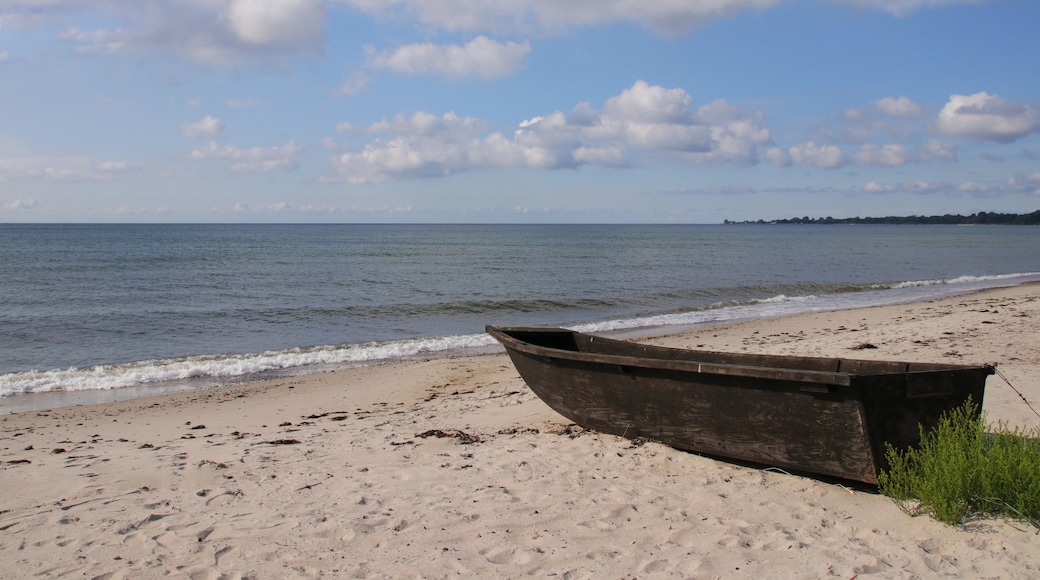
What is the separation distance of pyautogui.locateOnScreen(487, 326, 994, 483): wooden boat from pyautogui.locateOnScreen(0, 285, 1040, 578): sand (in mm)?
223

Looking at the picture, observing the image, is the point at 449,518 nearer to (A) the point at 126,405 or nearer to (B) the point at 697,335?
(A) the point at 126,405

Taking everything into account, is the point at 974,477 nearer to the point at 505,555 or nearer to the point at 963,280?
the point at 505,555

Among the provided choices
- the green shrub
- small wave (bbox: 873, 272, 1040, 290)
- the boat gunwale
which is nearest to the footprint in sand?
the boat gunwale

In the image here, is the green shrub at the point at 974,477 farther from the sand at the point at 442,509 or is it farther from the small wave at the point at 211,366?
the small wave at the point at 211,366

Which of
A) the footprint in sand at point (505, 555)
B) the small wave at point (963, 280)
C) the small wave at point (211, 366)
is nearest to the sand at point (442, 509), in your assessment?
the footprint in sand at point (505, 555)

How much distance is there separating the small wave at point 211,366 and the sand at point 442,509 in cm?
314

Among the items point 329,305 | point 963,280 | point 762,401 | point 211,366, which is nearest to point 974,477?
point 762,401

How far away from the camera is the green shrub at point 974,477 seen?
4371 millimetres

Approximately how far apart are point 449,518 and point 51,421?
7205 millimetres

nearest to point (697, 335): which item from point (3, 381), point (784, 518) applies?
point (784, 518)

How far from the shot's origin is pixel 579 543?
172 inches

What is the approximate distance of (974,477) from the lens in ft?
14.7

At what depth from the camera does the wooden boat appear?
480 cm

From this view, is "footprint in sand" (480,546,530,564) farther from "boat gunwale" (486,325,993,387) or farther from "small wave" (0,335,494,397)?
"small wave" (0,335,494,397)
